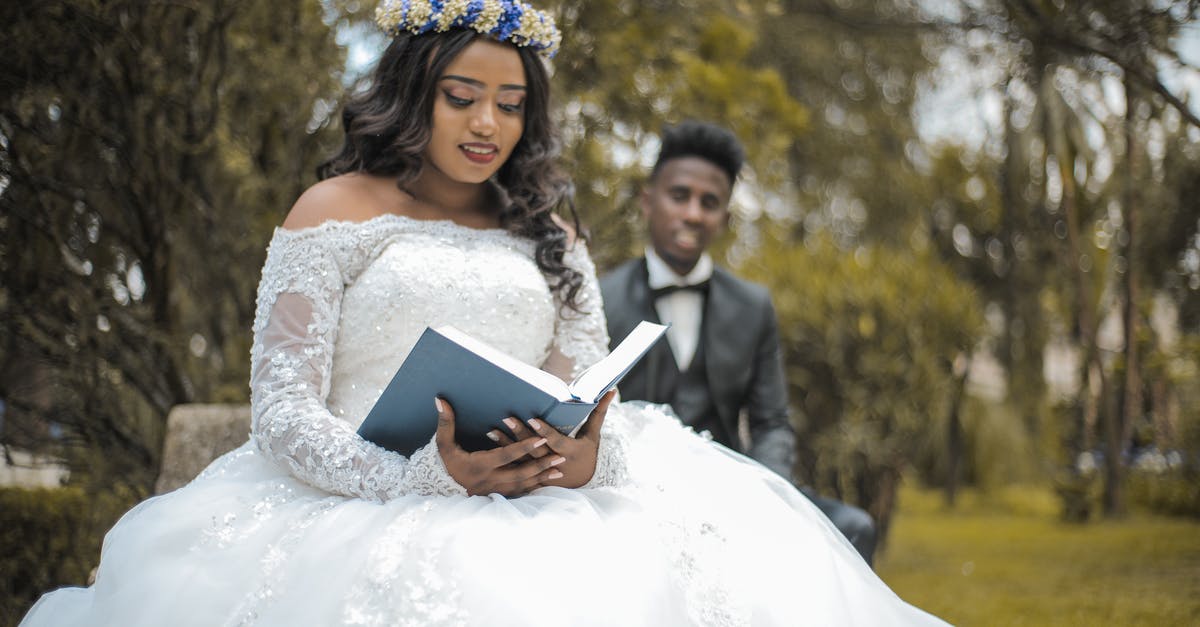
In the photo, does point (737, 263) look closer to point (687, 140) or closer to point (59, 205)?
point (687, 140)

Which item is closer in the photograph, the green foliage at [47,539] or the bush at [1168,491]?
the green foliage at [47,539]

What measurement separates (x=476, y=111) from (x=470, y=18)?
0.26 m

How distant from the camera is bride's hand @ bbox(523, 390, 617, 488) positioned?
227cm

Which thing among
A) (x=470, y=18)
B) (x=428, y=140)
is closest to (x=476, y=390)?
(x=428, y=140)

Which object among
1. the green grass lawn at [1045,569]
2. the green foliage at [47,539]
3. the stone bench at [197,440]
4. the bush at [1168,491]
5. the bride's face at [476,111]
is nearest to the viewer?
the bride's face at [476,111]

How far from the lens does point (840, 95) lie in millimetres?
13516

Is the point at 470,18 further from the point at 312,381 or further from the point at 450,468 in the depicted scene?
the point at 450,468

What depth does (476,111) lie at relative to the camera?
2795mm

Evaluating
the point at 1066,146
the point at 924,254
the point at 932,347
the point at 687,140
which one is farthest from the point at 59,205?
the point at 1066,146

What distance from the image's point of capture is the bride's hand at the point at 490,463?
216 centimetres

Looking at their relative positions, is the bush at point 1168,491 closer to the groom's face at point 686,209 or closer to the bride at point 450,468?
the groom's face at point 686,209

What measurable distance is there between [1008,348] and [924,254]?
6377 millimetres

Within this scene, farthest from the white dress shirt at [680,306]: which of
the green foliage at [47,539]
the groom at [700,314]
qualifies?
the green foliage at [47,539]

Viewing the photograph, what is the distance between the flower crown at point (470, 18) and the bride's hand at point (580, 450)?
1115 millimetres
